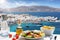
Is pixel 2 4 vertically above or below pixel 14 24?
above

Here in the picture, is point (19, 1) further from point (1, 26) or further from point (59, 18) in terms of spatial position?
point (59, 18)

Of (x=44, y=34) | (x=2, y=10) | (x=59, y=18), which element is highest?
(x=2, y=10)

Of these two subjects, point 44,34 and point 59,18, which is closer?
point 44,34

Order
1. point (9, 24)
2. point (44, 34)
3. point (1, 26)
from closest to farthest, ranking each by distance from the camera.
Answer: point (44, 34)
point (1, 26)
point (9, 24)

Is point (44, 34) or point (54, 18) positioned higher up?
point (54, 18)

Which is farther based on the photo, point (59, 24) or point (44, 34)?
point (59, 24)

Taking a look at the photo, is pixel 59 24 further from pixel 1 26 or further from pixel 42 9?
pixel 1 26

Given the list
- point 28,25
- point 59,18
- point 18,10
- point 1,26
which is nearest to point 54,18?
point 59,18

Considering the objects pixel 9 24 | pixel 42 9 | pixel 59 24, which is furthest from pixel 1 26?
pixel 59 24

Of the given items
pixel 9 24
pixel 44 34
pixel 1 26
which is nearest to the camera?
pixel 44 34
